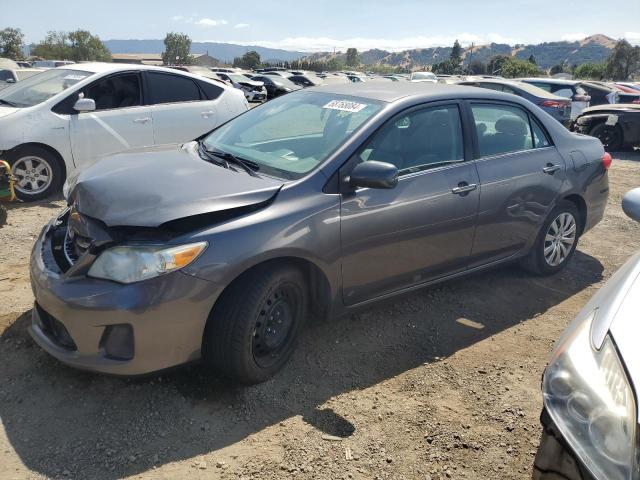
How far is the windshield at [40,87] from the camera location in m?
6.49

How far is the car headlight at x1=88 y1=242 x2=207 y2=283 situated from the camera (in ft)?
8.52

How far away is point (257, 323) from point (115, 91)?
4.89 metres

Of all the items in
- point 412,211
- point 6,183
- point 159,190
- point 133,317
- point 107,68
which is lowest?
point 133,317

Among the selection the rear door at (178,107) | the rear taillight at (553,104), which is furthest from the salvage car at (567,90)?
the rear door at (178,107)

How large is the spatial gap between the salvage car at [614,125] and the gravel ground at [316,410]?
9346 mm

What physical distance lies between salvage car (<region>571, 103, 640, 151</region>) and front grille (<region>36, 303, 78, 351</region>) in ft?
39.4

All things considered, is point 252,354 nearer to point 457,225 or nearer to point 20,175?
point 457,225

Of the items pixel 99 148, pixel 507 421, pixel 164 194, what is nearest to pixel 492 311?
pixel 507 421

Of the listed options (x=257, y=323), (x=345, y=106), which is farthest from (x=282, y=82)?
(x=257, y=323)

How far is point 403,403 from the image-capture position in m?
3.07

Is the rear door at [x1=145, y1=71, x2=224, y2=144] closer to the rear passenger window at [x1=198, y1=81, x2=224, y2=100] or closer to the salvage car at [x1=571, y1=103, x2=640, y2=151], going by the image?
the rear passenger window at [x1=198, y1=81, x2=224, y2=100]

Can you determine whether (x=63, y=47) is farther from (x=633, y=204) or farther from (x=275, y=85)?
(x=633, y=204)

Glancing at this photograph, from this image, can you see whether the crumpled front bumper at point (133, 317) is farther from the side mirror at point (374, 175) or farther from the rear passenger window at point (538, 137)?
the rear passenger window at point (538, 137)

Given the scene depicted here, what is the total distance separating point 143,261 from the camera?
103 inches
